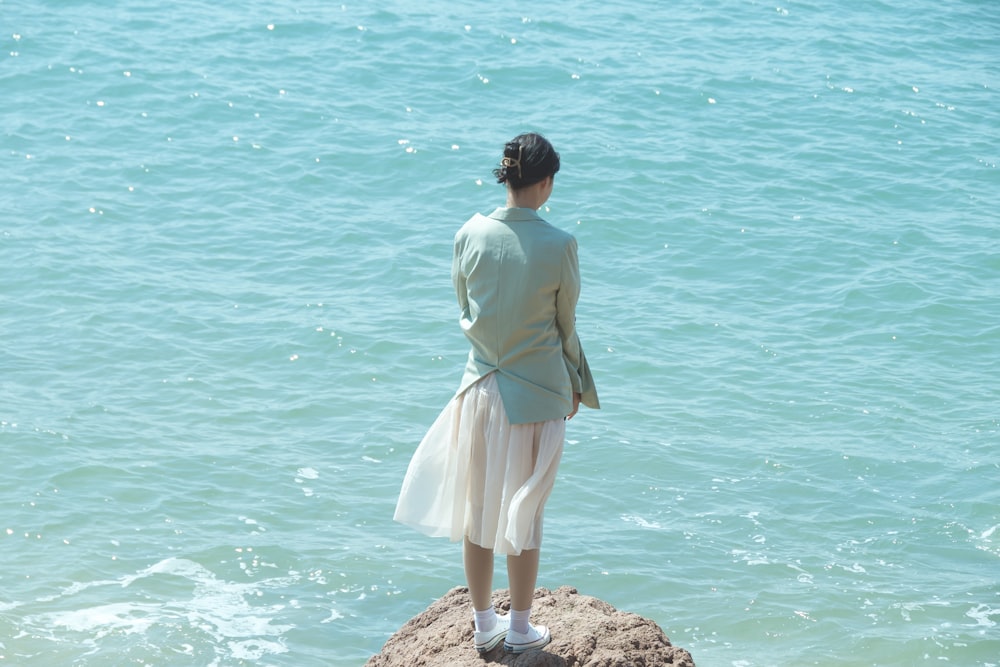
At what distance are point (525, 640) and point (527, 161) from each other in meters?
1.73

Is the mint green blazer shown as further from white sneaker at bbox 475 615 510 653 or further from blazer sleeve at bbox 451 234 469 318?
white sneaker at bbox 475 615 510 653

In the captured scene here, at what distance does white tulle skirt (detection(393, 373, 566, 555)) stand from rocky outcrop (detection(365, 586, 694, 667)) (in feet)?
1.51

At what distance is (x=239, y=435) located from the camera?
8.92 meters

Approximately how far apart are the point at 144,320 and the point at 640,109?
7364mm

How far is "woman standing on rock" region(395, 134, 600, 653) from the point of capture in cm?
432

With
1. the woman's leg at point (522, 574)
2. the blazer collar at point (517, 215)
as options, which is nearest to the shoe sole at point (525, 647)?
the woman's leg at point (522, 574)

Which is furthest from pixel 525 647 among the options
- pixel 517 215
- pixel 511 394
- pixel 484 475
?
pixel 517 215

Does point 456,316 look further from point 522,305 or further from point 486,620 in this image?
point 522,305

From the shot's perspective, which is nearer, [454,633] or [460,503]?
[460,503]

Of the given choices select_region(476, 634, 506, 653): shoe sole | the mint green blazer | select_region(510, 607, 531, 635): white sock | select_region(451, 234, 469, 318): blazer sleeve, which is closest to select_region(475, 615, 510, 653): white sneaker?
select_region(476, 634, 506, 653): shoe sole

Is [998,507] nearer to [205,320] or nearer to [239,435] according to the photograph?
[239,435]

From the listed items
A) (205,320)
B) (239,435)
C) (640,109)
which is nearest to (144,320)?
(205,320)

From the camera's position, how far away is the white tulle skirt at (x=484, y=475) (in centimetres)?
442

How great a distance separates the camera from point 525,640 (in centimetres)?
466
